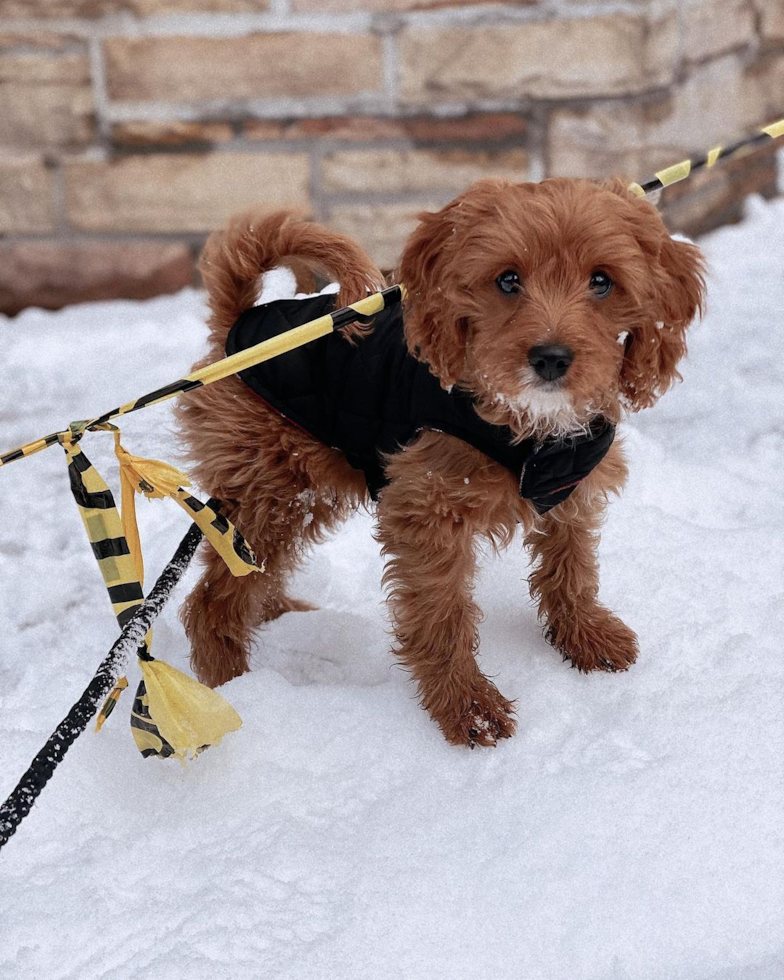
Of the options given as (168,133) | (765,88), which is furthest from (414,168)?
(765,88)

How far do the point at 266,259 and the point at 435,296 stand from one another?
1.95 ft

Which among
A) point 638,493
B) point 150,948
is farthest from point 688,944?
point 638,493

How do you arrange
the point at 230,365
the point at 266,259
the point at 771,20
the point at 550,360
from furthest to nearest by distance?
the point at 771,20
the point at 266,259
the point at 230,365
the point at 550,360

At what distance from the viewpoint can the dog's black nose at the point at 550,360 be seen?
1956 millimetres

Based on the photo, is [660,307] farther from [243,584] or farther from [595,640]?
[243,584]

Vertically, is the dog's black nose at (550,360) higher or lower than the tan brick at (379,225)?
higher

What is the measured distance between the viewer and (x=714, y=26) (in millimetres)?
5445

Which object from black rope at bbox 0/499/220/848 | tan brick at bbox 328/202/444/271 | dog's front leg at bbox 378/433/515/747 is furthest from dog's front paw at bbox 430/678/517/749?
tan brick at bbox 328/202/444/271

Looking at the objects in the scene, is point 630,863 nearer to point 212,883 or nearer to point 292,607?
point 212,883

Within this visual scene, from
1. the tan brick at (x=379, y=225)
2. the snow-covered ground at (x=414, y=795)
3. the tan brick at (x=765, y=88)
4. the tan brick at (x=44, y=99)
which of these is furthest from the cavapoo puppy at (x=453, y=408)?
the tan brick at (x=765, y=88)

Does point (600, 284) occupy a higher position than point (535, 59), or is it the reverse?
point (600, 284)

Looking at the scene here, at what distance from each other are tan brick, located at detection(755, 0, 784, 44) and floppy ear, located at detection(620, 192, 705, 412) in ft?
15.1

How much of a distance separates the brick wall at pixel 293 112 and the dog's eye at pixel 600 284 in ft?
10.5

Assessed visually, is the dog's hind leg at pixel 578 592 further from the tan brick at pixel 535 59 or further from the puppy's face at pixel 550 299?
the tan brick at pixel 535 59
